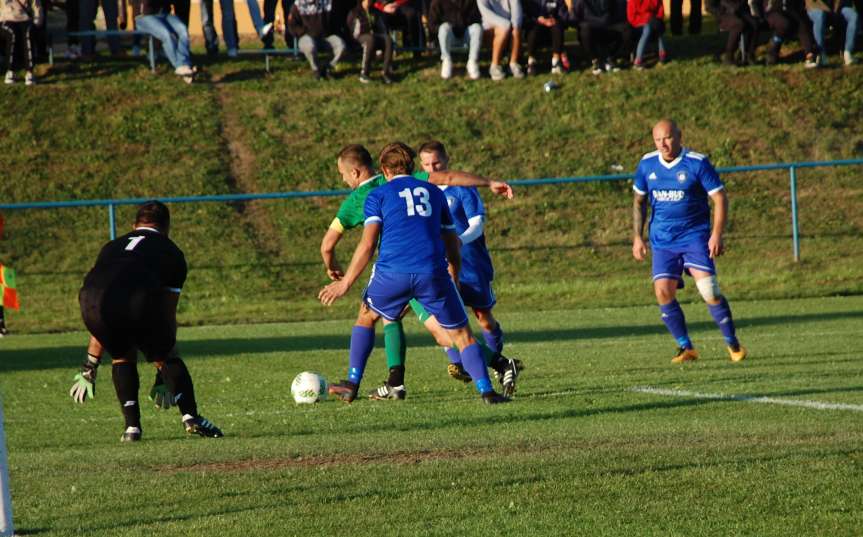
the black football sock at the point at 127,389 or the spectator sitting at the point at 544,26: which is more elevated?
the spectator sitting at the point at 544,26

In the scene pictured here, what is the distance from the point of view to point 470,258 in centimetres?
1284

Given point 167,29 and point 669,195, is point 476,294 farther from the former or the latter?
point 167,29

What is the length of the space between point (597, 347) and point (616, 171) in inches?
446

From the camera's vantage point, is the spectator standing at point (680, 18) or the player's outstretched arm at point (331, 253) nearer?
the player's outstretched arm at point (331, 253)

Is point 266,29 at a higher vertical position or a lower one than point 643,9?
lower

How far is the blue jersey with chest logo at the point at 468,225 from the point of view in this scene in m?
12.5

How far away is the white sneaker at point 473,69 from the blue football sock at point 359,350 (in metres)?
18.2

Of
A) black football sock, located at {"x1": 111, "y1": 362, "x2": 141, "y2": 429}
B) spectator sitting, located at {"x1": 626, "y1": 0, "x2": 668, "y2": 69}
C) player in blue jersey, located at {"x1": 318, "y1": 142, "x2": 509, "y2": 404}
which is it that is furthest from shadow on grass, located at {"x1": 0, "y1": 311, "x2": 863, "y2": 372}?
spectator sitting, located at {"x1": 626, "y1": 0, "x2": 668, "y2": 69}

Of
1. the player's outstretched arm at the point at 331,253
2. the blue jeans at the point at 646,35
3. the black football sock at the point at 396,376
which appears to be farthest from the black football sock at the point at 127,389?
the blue jeans at the point at 646,35

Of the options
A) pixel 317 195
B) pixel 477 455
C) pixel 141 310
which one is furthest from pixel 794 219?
pixel 477 455

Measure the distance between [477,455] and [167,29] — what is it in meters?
21.1

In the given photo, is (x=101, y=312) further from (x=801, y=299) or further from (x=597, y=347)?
(x=801, y=299)

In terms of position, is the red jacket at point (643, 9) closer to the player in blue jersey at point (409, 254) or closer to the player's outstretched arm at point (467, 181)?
the player's outstretched arm at point (467, 181)

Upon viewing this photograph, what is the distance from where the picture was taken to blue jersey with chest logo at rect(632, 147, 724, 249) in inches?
554
